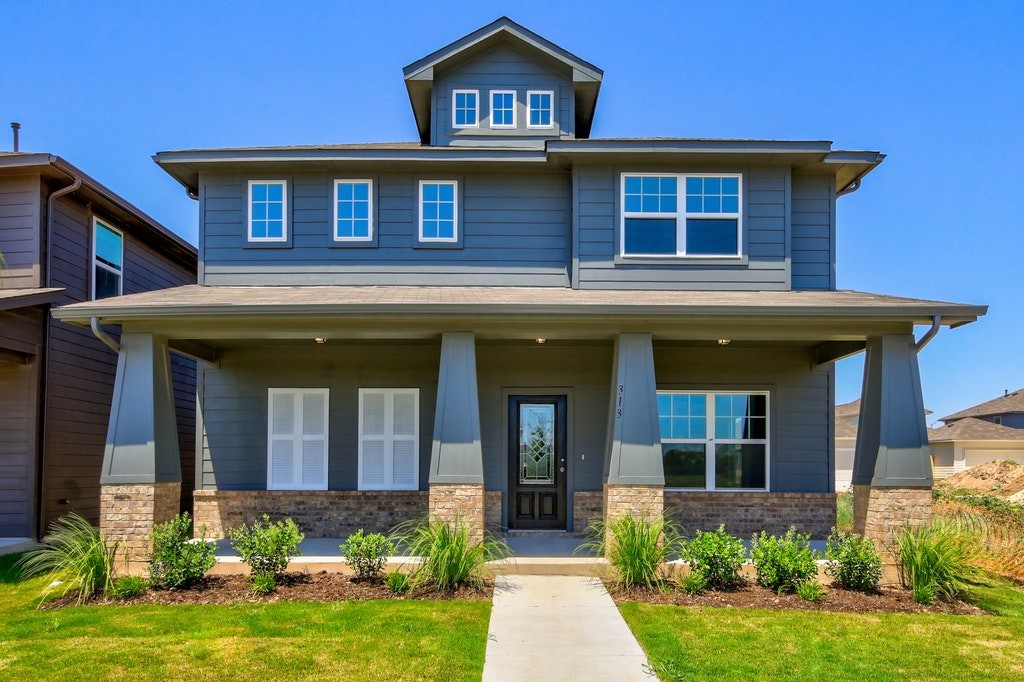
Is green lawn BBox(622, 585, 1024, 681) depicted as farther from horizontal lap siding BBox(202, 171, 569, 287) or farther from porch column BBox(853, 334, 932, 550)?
horizontal lap siding BBox(202, 171, 569, 287)

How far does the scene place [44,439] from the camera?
11234 millimetres

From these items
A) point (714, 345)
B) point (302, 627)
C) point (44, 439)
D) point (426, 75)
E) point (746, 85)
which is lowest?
point (302, 627)

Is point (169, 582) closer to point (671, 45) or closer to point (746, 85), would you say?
point (671, 45)

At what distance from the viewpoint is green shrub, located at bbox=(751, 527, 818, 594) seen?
790 centimetres

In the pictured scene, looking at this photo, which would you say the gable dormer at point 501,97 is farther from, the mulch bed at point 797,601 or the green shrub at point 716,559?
the mulch bed at point 797,601

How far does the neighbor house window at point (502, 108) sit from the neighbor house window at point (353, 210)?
242 centimetres

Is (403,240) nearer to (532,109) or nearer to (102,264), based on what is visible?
(532,109)

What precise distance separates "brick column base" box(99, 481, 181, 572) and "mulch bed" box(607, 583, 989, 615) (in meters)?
5.48

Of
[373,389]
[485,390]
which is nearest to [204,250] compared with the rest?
[373,389]

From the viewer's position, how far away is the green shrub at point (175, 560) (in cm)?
796

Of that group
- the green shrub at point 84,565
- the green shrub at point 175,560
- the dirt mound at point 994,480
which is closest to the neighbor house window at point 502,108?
the green shrub at point 175,560

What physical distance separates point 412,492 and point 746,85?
1033cm

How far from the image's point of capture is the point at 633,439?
8.80m

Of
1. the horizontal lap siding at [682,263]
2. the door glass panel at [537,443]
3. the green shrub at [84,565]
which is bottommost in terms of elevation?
the green shrub at [84,565]
